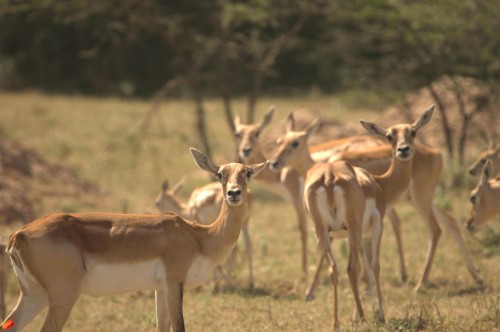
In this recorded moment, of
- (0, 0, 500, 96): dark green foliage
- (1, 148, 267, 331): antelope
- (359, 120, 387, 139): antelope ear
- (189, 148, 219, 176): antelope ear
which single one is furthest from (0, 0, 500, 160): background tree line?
(1, 148, 267, 331): antelope

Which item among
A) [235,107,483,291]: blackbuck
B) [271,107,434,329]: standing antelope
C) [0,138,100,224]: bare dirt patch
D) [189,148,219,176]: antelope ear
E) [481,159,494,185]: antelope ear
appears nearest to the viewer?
[189,148,219,176]: antelope ear

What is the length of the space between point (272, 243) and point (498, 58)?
4675mm

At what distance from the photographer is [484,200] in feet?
27.2

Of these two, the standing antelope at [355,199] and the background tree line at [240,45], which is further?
the background tree line at [240,45]

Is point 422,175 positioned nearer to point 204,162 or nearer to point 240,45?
point 204,162

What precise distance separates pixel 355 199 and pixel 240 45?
12067 mm

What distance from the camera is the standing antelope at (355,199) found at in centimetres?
693

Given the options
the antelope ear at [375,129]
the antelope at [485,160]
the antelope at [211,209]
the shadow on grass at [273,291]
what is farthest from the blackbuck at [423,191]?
the antelope ear at [375,129]

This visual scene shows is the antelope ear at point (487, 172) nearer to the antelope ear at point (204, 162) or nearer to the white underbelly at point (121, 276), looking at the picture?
the antelope ear at point (204, 162)

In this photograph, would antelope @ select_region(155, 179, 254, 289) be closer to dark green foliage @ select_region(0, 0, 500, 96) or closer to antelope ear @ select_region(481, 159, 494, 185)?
antelope ear @ select_region(481, 159, 494, 185)

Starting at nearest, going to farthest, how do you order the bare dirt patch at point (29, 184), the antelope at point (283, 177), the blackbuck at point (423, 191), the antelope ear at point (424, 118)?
the antelope ear at point (424, 118) → the blackbuck at point (423, 191) → the antelope at point (283, 177) → the bare dirt patch at point (29, 184)

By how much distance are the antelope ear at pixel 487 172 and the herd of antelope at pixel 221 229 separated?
22 mm

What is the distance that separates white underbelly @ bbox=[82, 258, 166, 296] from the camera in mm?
5609

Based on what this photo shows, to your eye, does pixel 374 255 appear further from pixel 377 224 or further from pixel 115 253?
pixel 115 253
